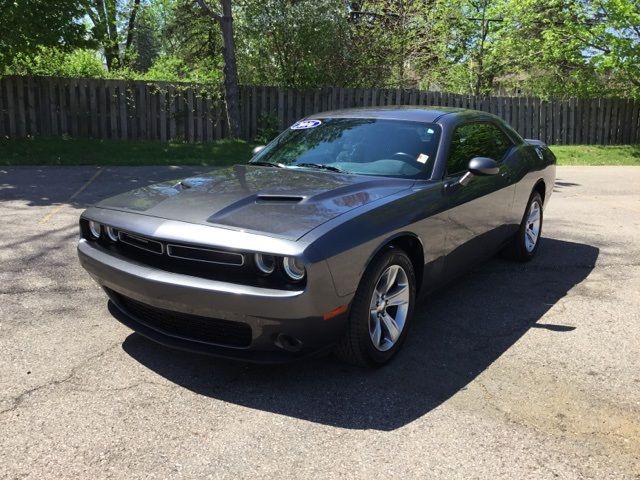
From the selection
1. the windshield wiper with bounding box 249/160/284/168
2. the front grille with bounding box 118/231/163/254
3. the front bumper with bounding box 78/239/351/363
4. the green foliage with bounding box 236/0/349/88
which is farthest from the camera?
the green foliage with bounding box 236/0/349/88

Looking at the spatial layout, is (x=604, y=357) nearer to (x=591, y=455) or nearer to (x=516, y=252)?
(x=591, y=455)

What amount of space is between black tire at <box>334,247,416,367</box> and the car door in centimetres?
86

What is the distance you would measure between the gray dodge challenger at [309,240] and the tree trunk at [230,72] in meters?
9.94

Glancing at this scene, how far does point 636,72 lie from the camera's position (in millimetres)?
17453

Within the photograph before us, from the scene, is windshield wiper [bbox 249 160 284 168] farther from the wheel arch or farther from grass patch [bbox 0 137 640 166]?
grass patch [bbox 0 137 640 166]

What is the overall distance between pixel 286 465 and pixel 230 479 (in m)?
0.26

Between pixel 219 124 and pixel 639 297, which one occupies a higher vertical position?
pixel 219 124

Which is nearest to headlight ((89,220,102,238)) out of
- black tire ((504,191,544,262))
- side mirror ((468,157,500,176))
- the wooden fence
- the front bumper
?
the front bumper

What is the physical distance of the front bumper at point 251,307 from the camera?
121 inches

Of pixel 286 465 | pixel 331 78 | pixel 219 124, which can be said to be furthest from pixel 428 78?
pixel 286 465

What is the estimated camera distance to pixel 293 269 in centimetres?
311

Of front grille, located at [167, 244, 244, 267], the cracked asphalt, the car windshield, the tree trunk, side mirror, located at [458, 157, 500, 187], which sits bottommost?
the cracked asphalt

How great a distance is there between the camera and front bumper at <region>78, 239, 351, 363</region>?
307 centimetres

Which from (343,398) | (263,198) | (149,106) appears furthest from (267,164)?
(149,106)
